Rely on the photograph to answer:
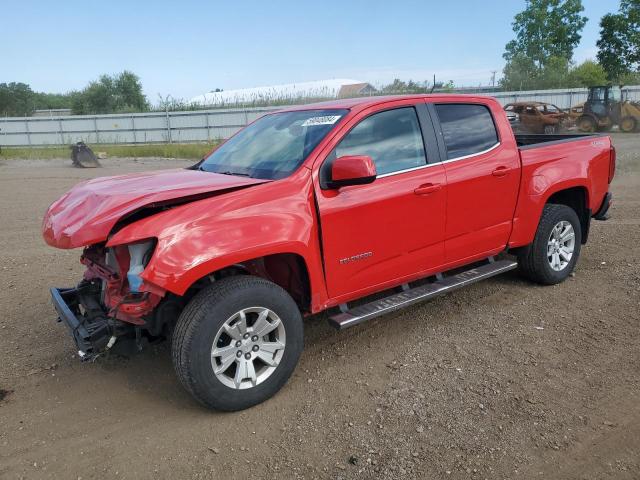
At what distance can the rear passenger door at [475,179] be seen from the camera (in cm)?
433

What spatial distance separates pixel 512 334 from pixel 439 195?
1.29m

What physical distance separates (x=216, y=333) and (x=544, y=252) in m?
3.45

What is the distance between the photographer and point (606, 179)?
18.4 ft

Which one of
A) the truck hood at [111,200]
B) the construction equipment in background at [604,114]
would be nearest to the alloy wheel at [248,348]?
the truck hood at [111,200]

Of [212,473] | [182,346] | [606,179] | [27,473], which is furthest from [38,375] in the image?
[606,179]

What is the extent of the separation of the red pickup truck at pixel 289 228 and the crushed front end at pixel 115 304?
10 mm

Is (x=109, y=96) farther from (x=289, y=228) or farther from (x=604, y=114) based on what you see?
(x=289, y=228)

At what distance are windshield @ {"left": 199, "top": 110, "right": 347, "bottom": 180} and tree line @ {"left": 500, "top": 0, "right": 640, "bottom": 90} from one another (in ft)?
133

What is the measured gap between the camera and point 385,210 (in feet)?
12.6

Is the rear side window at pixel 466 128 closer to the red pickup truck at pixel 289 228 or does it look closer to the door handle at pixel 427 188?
the red pickup truck at pixel 289 228

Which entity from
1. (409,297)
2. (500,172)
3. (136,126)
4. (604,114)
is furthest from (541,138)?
(136,126)

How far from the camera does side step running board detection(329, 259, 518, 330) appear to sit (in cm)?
377

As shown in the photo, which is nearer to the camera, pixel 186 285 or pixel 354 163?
pixel 186 285

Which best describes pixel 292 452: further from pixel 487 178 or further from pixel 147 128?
pixel 147 128
